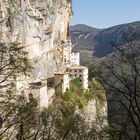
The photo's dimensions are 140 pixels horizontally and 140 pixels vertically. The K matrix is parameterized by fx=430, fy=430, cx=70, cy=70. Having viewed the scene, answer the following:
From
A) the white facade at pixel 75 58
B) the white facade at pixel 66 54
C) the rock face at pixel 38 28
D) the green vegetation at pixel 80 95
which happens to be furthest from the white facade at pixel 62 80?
the white facade at pixel 75 58

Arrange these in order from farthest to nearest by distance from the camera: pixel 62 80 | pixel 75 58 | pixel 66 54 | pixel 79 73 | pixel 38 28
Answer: pixel 75 58 < pixel 66 54 < pixel 79 73 < pixel 38 28 < pixel 62 80

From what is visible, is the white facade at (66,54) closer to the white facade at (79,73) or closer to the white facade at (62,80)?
the white facade at (79,73)

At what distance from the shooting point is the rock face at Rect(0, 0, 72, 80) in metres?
53.9

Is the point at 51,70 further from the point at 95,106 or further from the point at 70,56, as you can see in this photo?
the point at 70,56

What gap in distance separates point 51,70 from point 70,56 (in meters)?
14.3

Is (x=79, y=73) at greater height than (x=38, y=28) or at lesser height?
lesser

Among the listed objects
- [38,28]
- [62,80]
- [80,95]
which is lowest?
[80,95]

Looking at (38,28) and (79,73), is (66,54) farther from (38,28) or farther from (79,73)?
(38,28)

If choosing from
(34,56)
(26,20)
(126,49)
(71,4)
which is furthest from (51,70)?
(126,49)

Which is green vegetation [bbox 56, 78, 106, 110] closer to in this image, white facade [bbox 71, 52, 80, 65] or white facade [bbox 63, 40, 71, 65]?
white facade [bbox 63, 40, 71, 65]

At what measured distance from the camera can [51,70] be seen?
215 ft

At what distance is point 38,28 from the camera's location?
62.2m

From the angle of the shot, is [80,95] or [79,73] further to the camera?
[79,73]

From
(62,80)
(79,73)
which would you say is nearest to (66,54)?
(79,73)
